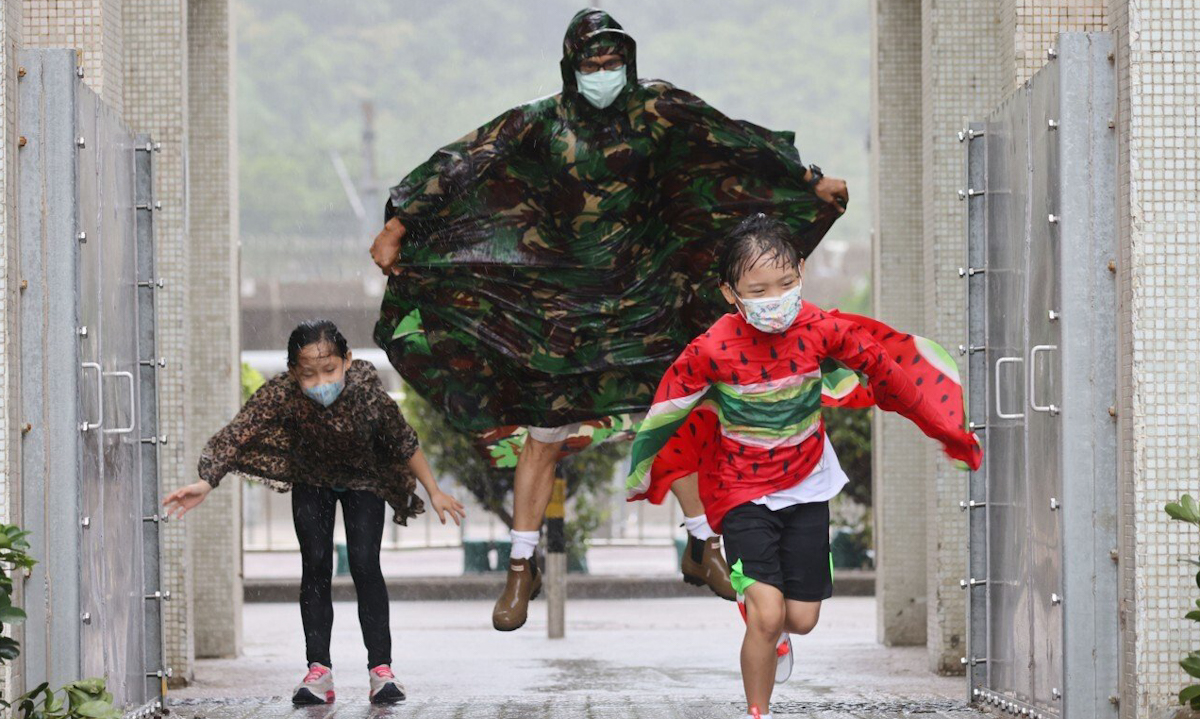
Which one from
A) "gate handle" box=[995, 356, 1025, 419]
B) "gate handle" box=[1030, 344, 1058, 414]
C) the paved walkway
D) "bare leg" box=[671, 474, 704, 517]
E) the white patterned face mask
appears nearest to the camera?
the white patterned face mask

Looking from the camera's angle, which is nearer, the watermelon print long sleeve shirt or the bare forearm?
the watermelon print long sleeve shirt

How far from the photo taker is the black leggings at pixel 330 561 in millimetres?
8344

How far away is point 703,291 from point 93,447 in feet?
9.41

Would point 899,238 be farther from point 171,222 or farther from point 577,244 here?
point 171,222

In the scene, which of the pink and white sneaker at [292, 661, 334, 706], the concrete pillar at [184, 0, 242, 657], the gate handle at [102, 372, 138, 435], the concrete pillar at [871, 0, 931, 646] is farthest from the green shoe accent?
the concrete pillar at [184, 0, 242, 657]

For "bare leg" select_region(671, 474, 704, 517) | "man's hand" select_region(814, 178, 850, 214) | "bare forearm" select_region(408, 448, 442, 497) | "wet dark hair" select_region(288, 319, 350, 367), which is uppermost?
"man's hand" select_region(814, 178, 850, 214)

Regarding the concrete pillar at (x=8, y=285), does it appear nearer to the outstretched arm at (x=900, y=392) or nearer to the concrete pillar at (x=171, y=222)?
the outstretched arm at (x=900, y=392)

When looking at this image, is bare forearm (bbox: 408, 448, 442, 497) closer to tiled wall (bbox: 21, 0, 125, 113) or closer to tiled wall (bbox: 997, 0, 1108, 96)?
tiled wall (bbox: 21, 0, 125, 113)

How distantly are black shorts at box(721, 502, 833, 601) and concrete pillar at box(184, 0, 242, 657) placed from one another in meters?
5.58

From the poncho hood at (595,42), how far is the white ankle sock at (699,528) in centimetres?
185

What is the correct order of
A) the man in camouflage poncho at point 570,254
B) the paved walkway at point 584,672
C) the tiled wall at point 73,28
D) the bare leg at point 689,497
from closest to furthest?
the tiled wall at point 73,28
the paved walkway at point 584,672
the man in camouflage poncho at point 570,254
the bare leg at point 689,497

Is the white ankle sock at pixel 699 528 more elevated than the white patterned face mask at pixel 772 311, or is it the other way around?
the white patterned face mask at pixel 772 311

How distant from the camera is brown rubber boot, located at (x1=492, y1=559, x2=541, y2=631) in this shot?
7.95 m

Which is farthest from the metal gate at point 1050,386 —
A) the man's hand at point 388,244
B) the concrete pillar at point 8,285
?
the concrete pillar at point 8,285
